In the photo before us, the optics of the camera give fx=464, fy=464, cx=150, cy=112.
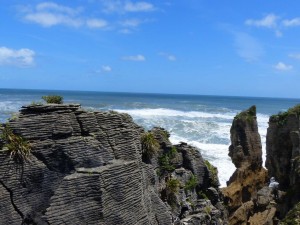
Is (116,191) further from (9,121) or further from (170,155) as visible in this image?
(170,155)

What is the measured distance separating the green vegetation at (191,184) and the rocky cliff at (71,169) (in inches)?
140

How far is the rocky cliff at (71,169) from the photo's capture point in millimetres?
11867

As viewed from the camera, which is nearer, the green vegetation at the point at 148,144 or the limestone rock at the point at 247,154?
the green vegetation at the point at 148,144

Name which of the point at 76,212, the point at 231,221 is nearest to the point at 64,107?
the point at 76,212

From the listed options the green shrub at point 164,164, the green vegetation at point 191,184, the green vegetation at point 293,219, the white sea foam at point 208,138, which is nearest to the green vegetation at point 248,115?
the white sea foam at point 208,138

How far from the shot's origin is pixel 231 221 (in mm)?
25484

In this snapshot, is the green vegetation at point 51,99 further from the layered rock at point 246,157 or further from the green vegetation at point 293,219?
the layered rock at point 246,157

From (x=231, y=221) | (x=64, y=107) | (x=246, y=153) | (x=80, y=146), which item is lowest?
(x=231, y=221)

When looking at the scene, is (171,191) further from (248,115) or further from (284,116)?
(248,115)

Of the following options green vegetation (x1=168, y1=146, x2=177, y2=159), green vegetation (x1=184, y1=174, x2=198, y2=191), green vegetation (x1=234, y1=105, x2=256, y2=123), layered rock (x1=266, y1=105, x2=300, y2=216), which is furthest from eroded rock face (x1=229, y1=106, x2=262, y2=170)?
green vegetation (x1=168, y1=146, x2=177, y2=159)

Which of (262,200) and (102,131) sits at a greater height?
(102,131)

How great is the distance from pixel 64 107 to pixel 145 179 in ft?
12.2

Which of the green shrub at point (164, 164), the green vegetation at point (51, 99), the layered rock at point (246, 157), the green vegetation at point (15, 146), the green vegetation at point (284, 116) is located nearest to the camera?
the green vegetation at point (15, 146)

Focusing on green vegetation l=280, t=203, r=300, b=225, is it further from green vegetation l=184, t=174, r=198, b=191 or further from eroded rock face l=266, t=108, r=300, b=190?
eroded rock face l=266, t=108, r=300, b=190
